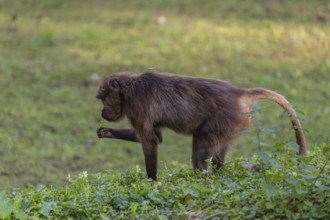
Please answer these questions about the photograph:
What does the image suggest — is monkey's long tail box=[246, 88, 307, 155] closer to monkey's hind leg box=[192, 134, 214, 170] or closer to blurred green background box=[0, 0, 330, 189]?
monkey's hind leg box=[192, 134, 214, 170]

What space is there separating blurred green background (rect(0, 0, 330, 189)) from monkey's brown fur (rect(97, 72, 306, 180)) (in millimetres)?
2775

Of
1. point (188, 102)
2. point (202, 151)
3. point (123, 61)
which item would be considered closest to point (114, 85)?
point (188, 102)

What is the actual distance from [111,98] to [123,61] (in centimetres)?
671

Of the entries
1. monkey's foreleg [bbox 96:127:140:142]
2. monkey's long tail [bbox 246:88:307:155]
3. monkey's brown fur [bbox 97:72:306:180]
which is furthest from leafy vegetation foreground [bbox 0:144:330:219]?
monkey's foreleg [bbox 96:127:140:142]

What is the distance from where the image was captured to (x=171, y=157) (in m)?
11.8

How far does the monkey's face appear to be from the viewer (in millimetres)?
8247

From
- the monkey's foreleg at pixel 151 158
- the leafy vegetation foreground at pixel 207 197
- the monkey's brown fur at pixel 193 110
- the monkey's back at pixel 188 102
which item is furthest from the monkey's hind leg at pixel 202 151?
the leafy vegetation foreground at pixel 207 197

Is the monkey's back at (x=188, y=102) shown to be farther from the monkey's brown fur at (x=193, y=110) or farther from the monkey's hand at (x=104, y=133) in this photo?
the monkey's hand at (x=104, y=133)

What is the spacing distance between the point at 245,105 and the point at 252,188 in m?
1.80

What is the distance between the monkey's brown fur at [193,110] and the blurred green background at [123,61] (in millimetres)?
2775

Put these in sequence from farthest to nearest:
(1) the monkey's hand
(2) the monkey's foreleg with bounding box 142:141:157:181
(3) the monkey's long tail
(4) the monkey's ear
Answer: (1) the monkey's hand → (4) the monkey's ear → (2) the monkey's foreleg with bounding box 142:141:157:181 → (3) the monkey's long tail

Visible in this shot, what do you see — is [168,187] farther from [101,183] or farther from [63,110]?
[63,110]

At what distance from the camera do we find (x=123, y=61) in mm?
14961

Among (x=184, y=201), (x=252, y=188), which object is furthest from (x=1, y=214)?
(x=252, y=188)
